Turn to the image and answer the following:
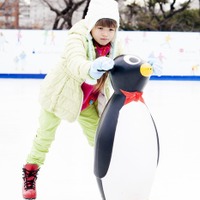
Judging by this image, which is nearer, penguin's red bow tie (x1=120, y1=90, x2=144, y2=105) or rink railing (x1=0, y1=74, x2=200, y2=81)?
penguin's red bow tie (x1=120, y1=90, x2=144, y2=105)

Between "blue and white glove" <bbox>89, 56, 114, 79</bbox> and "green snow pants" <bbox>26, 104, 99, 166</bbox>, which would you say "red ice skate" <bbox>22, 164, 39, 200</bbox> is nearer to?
"green snow pants" <bbox>26, 104, 99, 166</bbox>

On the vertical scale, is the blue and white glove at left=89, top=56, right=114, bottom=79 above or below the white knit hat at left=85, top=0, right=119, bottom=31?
below

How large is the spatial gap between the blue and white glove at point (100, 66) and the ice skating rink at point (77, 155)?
664mm

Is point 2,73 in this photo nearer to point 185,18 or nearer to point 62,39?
point 62,39

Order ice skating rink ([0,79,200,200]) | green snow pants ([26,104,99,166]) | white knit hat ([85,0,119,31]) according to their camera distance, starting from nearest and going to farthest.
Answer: white knit hat ([85,0,119,31])
green snow pants ([26,104,99,166])
ice skating rink ([0,79,200,200])

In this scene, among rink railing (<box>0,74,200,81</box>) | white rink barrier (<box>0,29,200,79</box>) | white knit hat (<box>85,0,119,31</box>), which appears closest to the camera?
white knit hat (<box>85,0,119,31</box>)

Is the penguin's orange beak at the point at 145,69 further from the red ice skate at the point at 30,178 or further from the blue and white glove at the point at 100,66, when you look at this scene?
the red ice skate at the point at 30,178

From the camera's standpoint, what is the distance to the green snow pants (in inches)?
68.4

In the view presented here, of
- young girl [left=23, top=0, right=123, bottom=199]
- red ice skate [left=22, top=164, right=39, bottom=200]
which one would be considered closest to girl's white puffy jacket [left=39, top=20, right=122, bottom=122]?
young girl [left=23, top=0, right=123, bottom=199]

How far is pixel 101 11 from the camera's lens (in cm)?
147

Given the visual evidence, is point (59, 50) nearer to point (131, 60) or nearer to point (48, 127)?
point (48, 127)

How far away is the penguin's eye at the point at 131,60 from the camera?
1.37 metres

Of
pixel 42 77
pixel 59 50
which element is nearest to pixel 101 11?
pixel 59 50

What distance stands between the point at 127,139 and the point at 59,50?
460 centimetres
